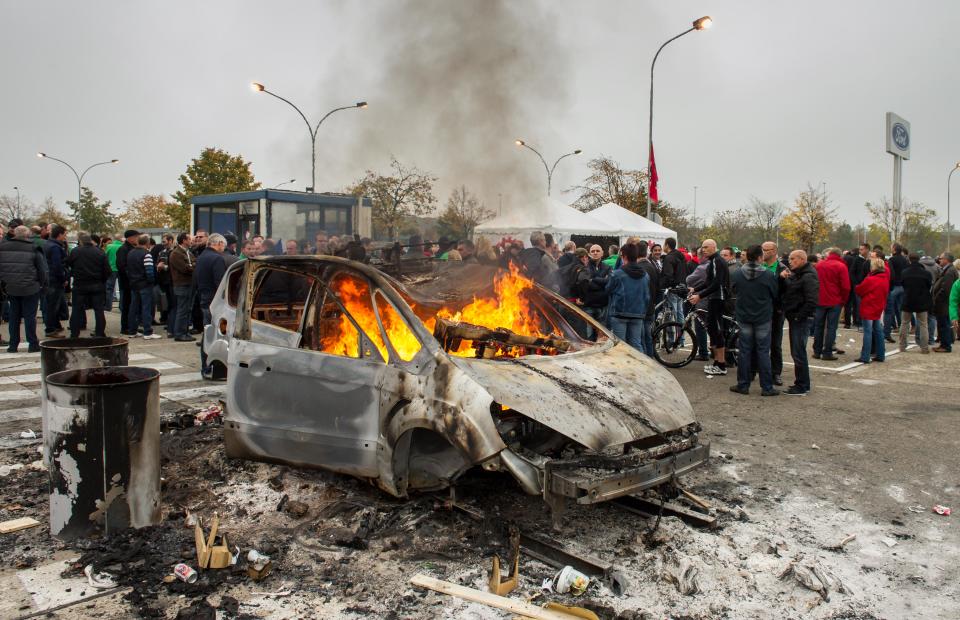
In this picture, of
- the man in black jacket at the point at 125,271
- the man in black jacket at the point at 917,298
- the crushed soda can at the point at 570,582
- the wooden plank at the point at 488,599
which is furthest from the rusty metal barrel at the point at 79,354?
the man in black jacket at the point at 917,298

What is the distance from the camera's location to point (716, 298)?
970 centimetres

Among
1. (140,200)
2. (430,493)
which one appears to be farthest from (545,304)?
(140,200)

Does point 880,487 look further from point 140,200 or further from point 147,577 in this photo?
point 140,200

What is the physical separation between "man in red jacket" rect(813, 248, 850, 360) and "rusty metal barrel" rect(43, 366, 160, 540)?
9660 millimetres

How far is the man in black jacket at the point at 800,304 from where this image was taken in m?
8.21

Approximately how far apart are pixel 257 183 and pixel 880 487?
2040 inches

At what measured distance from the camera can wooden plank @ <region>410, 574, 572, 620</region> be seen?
310 cm

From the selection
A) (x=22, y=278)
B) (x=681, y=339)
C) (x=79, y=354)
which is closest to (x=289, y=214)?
(x=22, y=278)

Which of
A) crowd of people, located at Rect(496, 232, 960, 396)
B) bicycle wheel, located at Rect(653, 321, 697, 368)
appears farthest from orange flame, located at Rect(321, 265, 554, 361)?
bicycle wheel, located at Rect(653, 321, 697, 368)

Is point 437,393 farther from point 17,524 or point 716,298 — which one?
point 716,298

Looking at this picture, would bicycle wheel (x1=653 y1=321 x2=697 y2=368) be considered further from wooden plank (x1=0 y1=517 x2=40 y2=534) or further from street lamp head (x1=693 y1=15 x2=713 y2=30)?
street lamp head (x1=693 y1=15 x2=713 y2=30)

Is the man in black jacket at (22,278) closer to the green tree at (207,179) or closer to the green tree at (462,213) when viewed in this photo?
the green tree at (462,213)

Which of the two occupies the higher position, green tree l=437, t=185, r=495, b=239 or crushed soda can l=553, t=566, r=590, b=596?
green tree l=437, t=185, r=495, b=239

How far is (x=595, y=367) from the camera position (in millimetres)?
4621
